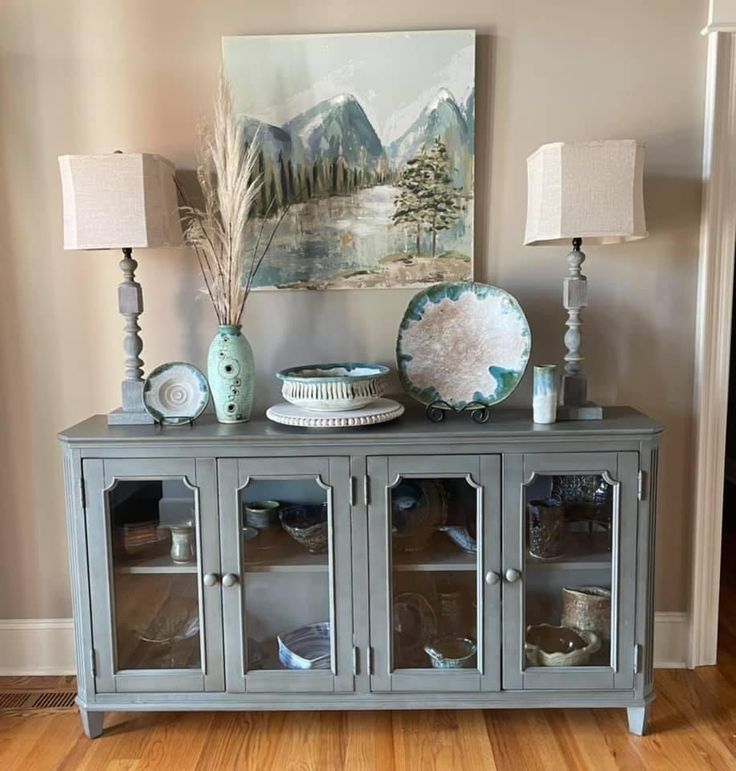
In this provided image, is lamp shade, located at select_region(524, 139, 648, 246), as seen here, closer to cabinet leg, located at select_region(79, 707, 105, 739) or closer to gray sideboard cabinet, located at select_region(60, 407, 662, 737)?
gray sideboard cabinet, located at select_region(60, 407, 662, 737)

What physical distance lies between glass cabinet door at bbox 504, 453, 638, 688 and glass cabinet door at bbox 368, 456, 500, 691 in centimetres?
7

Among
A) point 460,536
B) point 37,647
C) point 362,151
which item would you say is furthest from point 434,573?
point 37,647

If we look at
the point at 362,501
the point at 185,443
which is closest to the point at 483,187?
the point at 362,501

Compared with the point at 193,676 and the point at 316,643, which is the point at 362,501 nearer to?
the point at 316,643

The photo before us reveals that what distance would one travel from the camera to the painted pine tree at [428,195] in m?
2.19

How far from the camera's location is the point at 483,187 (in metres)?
2.22

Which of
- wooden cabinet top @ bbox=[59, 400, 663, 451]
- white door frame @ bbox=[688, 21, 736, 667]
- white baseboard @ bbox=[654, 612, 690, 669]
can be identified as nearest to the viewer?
wooden cabinet top @ bbox=[59, 400, 663, 451]

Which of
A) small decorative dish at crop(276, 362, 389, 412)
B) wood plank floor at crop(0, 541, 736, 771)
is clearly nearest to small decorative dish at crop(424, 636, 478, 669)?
wood plank floor at crop(0, 541, 736, 771)

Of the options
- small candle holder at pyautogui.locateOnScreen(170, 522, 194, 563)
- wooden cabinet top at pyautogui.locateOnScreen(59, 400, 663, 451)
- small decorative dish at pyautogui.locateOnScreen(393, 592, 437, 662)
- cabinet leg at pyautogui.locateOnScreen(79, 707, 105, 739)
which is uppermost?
wooden cabinet top at pyautogui.locateOnScreen(59, 400, 663, 451)

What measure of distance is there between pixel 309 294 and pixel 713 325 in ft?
4.07

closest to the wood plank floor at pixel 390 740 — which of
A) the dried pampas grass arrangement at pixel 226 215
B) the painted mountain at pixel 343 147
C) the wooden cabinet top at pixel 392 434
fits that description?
the wooden cabinet top at pixel 392 434

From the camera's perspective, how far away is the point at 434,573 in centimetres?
199

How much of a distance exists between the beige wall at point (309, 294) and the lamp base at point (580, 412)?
28cm

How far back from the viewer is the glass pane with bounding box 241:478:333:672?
1.97 metres
